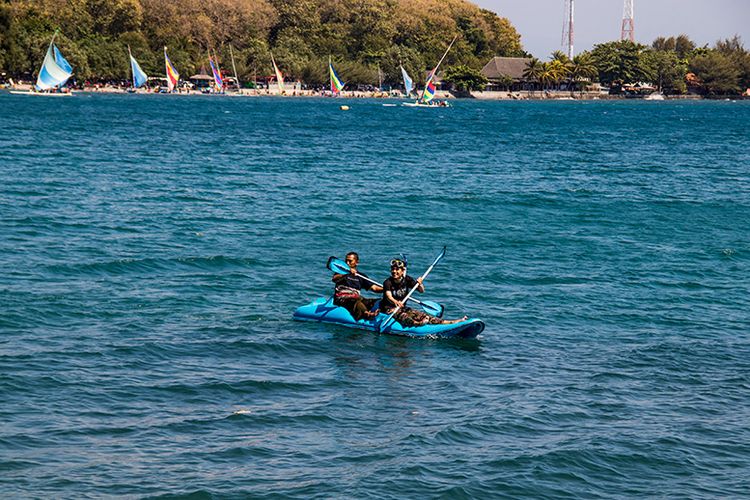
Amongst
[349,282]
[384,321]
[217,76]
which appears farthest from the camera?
[217,76]

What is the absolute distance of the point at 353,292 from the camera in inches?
955

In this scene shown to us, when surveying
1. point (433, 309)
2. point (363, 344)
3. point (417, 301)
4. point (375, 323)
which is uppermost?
point (417, 301)

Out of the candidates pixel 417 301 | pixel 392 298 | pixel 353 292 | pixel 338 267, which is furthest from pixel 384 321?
pixel 338 267

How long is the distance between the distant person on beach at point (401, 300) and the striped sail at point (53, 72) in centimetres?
11841

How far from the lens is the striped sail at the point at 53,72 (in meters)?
134

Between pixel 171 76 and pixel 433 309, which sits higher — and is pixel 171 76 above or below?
above

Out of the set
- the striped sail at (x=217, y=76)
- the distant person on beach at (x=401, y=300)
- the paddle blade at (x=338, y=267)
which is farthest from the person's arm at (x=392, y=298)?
the striped sail at (x=217, y=76)

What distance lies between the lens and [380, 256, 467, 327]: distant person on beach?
2338 centimetres

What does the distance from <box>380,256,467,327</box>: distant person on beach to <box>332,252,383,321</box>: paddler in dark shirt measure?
46 cm

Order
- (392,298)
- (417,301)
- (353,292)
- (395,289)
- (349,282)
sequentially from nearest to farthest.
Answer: (392,298) → (395,289) → (417,301) → (353,292) → (349,282)

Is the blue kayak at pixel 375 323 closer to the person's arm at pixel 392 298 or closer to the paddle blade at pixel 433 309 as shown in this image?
the person's arm at pixel 392 298

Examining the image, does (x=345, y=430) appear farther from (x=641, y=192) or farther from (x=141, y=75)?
(x=141, y=75)

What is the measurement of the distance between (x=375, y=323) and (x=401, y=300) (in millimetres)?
793

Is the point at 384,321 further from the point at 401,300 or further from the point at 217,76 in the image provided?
the point at 217,76
